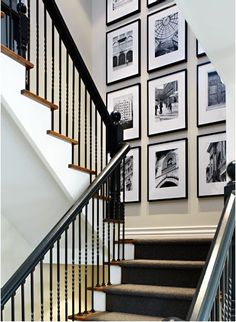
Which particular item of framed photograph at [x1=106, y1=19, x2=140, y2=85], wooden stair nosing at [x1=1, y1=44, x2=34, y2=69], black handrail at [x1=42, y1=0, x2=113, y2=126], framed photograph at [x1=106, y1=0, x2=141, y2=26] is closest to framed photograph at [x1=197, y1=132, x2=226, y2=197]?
black handrail at [x1=42, y1=0, x2=113, y2=126]

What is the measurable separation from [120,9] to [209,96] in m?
1.83

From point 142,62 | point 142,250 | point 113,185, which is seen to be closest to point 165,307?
point 142,250

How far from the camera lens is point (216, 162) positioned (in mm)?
4164

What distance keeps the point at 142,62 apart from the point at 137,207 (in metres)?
1.70

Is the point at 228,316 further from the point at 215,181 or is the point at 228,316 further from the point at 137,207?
the point at 137,207

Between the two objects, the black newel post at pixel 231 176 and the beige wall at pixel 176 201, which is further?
the beige wall at pixel 176 201

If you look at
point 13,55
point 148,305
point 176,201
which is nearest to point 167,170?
point 176,201

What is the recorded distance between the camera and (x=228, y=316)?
180cm

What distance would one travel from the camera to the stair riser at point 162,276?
3301 mm

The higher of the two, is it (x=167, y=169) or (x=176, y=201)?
(x=167, y=169)

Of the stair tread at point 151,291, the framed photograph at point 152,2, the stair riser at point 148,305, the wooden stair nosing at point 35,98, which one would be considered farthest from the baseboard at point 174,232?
the framed photograph at point 152,2

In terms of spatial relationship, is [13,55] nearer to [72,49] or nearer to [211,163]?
[72,49]

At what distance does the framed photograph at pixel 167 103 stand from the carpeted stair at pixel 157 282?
4.56 feet

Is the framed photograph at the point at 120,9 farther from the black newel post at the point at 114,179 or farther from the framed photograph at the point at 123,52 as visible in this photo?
the black newel post at the point at 114,179
